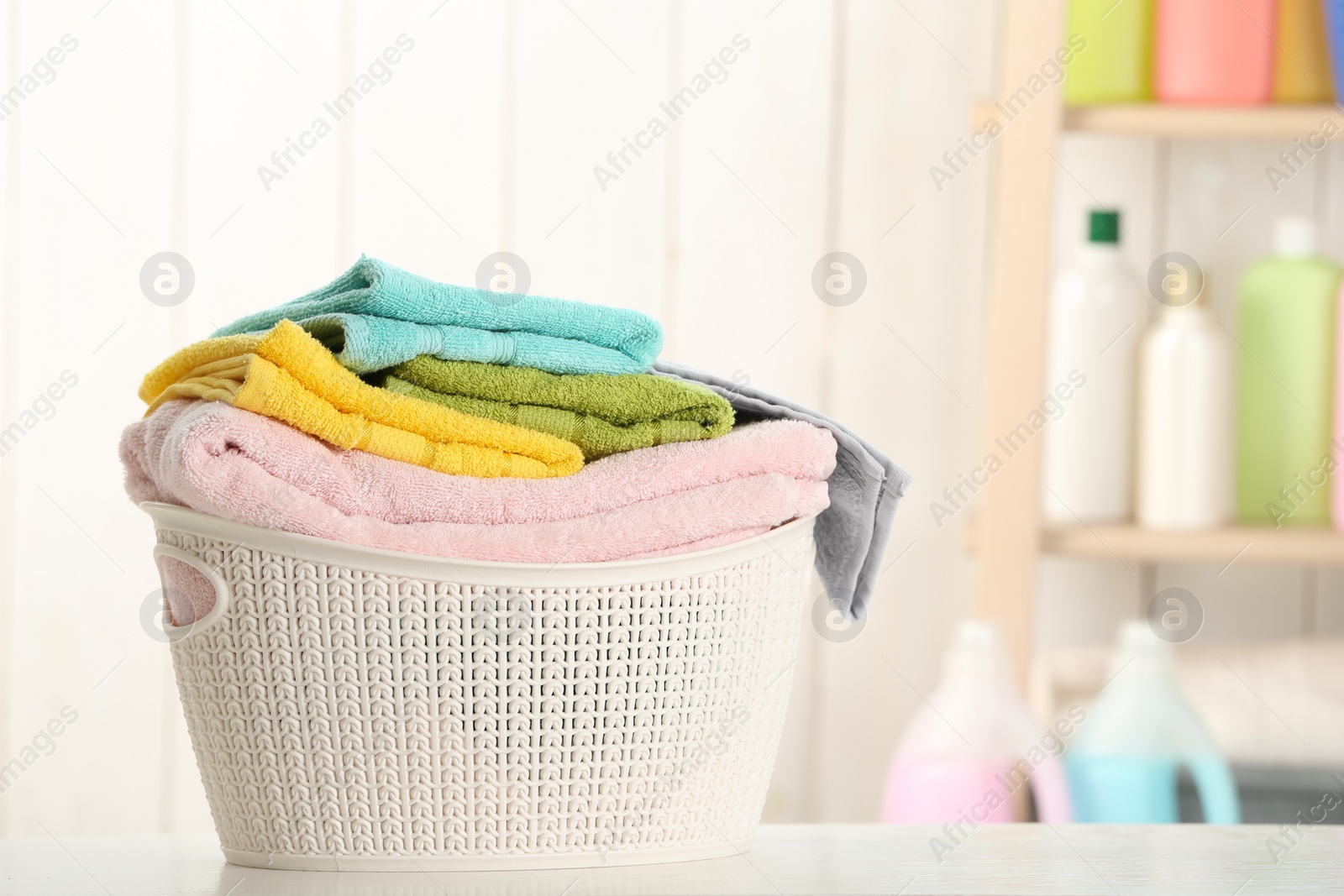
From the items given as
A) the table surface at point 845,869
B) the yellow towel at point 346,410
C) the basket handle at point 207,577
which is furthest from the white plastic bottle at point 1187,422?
the basket handle at point 207,577

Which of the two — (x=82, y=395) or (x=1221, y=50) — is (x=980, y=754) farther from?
(x=82, y=395)

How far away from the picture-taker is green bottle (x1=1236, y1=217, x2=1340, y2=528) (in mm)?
953

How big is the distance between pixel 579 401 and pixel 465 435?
0.05 m

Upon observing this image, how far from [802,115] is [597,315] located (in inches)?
25.1

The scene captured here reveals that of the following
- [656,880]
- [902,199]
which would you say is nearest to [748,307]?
[902,199]

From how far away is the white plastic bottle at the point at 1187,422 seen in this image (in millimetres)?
945

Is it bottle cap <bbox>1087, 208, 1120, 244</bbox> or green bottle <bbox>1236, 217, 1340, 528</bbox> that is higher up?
bottle cap <bbox>1087, 208, 1120, 244</bbox>

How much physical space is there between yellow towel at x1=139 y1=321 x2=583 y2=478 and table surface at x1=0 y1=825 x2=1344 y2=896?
15cm

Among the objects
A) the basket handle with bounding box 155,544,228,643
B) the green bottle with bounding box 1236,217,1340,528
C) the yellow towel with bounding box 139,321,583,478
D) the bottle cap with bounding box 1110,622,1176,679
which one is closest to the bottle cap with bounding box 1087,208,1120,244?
the green bottle with bounding box 1236,217,1340,528

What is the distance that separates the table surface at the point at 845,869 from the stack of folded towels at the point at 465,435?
0.10m

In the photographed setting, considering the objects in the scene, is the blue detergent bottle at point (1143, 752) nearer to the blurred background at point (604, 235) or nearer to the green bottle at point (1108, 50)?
the blurred background at point (604, 235)

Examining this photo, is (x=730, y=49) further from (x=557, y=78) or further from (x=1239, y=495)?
(x=1239, y=495)

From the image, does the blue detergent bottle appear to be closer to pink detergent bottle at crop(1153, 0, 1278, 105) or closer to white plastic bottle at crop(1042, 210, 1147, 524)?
white plastic bottle at crop(1042, 210, 1147, 524)

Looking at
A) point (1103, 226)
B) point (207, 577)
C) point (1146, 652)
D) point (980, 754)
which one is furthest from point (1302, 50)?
point (207, 577)
